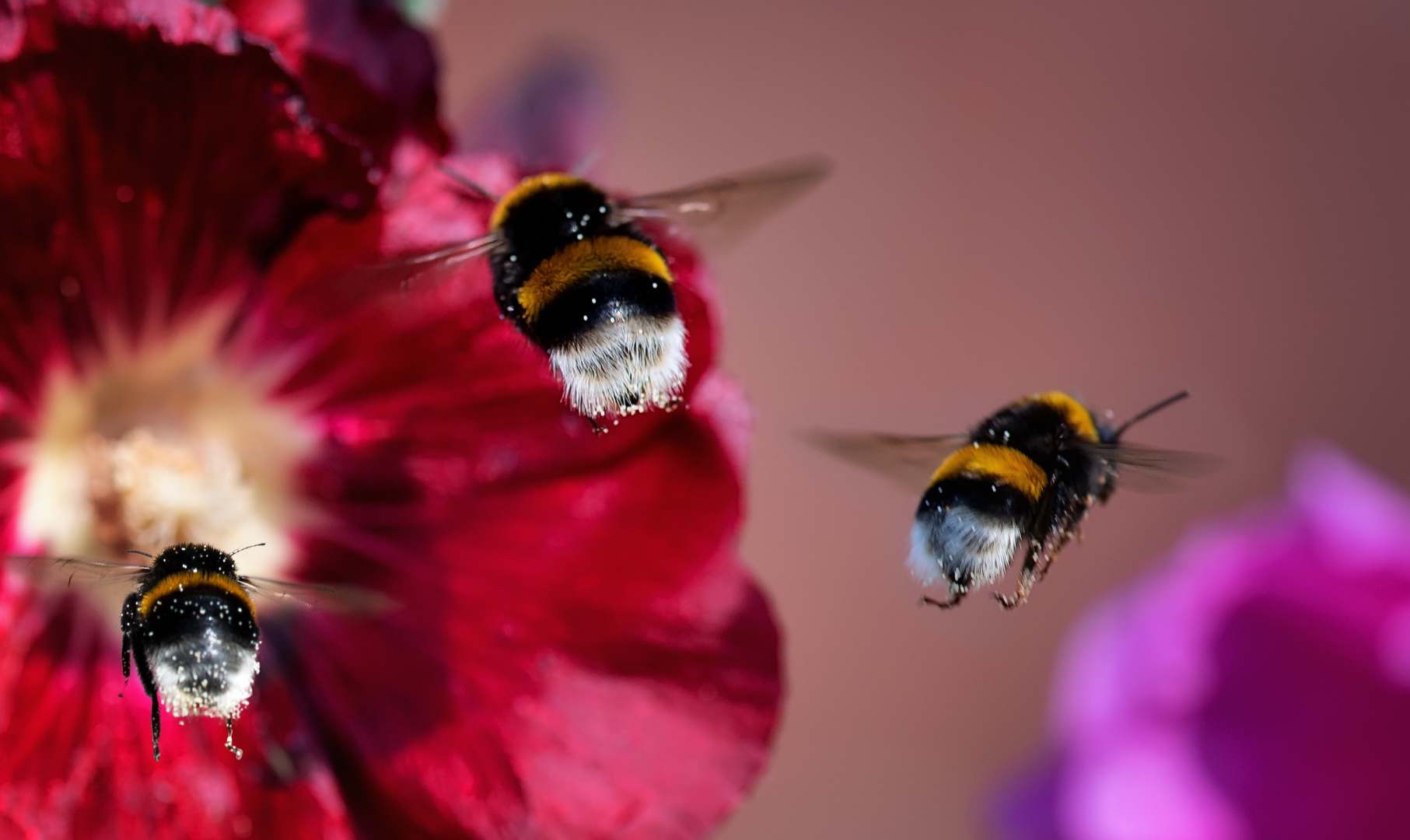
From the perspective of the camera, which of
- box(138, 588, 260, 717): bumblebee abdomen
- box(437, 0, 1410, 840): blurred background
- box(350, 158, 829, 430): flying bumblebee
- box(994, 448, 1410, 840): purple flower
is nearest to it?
box(138, 588, 260, 717): bumblebee abdomen

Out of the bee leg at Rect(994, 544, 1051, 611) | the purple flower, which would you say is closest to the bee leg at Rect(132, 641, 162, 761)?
the bee leg at Rect(994, 544, 1051, 611)

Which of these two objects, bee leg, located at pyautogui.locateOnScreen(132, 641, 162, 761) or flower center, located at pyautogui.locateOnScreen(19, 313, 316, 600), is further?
flower center, located at pyautogui.locateOnScreen(19, 313, 316, 600)

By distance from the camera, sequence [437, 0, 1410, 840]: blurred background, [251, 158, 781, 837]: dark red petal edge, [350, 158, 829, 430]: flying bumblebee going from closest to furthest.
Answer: [350, 158, 829, 430]: flying bumblebee
[251, 158, 781, 837]: dark red petal edge
[437, 0, 1410, 840]: blurred background

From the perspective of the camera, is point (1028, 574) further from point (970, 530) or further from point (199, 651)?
point (199, 651)

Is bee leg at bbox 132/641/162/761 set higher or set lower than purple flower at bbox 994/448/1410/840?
higher

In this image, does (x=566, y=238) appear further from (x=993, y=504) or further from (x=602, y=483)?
(x=993, y=504)

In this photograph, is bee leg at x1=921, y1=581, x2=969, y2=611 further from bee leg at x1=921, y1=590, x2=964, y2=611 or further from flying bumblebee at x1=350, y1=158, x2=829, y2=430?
flying bumblebee at x1=350, y1=158, x2=829, y2=430

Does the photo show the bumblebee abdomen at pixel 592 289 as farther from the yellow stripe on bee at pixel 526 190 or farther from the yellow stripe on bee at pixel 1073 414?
the yellow stripe on bee at pixel 1073 414

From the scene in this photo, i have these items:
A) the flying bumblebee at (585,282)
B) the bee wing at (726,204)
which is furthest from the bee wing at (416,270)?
the bee wing at (726,204)

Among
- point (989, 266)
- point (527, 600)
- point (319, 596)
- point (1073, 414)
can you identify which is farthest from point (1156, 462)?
point (989, 266)
